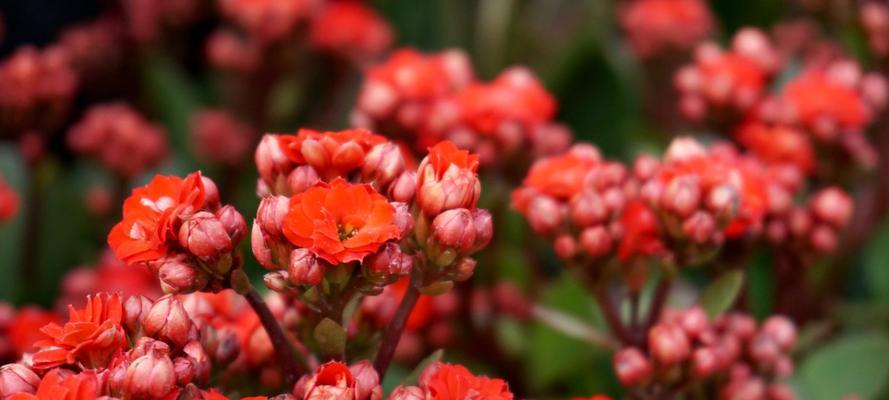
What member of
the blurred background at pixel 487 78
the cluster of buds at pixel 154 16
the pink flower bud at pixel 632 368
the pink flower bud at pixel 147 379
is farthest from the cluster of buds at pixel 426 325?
the cluster of buds at pixel 154 16

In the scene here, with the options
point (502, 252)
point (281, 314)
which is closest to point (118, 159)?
point (502, 252)

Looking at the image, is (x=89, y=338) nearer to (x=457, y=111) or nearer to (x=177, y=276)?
(x=177, y=276)

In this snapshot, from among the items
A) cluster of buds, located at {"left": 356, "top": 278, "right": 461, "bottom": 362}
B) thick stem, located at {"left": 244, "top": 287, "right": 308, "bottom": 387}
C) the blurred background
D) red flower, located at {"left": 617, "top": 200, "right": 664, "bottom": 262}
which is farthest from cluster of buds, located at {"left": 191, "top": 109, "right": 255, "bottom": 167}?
thick stem, located at {"left": 244, "top": 287, "right": 308, "bottom": 387}

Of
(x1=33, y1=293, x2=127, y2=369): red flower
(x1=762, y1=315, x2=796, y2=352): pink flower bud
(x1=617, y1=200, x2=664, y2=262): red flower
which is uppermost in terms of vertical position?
(x1=617, y1=200, x2=664, y2=262): red flower

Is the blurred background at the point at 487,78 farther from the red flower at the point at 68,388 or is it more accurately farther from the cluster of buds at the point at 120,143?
the red flower at the point at 68,388

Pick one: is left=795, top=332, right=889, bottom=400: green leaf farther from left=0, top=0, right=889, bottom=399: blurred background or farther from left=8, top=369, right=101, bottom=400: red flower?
left=8, top=369, right=101, bottom=400: red flower
